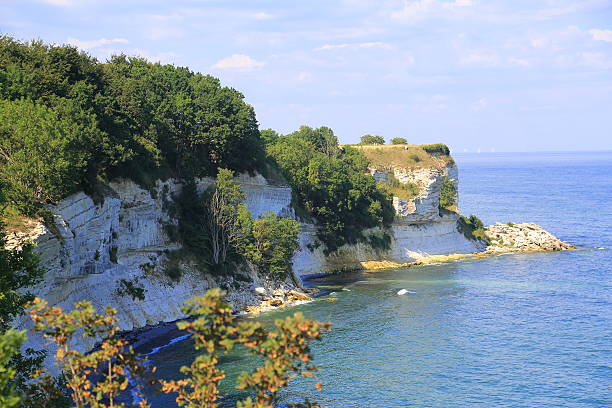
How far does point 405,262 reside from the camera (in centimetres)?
10106

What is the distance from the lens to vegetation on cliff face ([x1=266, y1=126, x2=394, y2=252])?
96.1 metres

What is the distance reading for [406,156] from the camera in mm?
121688

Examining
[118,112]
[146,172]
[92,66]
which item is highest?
[92,66]

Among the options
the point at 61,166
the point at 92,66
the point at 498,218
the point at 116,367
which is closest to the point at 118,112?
the point at 92,66

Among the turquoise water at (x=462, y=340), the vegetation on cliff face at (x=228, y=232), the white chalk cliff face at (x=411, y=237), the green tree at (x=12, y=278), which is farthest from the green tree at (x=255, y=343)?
the white chalk cliff face at (x=411, y=237)

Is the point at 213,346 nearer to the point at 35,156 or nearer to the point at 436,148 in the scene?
the point at 35,156

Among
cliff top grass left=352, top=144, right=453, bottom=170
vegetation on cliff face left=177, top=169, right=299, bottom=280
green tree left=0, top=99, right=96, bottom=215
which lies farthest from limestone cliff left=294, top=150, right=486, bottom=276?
green tree left=0, top=99, right=96, bottom=215

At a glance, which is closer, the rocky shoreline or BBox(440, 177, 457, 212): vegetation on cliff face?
the rocky shoreline

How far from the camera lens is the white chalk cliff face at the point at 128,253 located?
45.3 m

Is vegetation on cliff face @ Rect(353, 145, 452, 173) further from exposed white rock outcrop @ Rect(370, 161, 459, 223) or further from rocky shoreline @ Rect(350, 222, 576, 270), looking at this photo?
rocky shoreline @ Rect(350, 222, 576, 270)

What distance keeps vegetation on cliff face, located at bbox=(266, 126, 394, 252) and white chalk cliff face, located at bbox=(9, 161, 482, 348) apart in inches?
230

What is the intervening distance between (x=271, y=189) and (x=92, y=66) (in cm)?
2780

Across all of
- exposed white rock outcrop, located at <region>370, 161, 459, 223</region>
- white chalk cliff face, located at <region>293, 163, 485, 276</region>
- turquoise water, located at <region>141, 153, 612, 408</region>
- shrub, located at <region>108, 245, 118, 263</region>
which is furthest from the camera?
exposed white rock outcrop, located at <region>370, 161, 459, 223</region>

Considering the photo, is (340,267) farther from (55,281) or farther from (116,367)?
(116,367)
